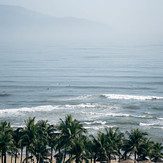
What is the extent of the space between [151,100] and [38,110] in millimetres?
32892

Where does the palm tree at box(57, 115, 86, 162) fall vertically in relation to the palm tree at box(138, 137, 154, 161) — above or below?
above

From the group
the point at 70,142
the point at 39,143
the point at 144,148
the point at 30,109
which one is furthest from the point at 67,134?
the point at 30,109

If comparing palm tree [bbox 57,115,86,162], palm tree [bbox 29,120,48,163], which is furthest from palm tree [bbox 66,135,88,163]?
palm tree [bbox 29,120,48,163]

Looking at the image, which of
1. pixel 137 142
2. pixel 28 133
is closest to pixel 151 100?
pixel 137 142

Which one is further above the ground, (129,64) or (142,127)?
(129,64)

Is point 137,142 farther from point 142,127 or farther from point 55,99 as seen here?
point 55,99

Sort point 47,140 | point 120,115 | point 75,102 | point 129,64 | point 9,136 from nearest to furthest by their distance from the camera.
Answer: point 9,136 < point 47,140 < point 120,115 < point 75,102 < point 129,64

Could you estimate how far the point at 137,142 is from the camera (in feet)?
149

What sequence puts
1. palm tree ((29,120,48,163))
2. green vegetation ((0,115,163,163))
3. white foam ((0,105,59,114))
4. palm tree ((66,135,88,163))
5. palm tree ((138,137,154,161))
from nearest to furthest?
palm tree ((66,135,88,163))
green vegetation ((0,115,163,163))
palm tree ((29,120,48,163))
palm tree ((138,137,154,161))
white foam ((0,105,59,114))

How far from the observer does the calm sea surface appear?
79.4 metres

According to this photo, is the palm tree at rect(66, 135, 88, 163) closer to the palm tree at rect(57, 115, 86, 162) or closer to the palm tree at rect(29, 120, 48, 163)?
the palm tree at rect(57, 115, 86, 162)

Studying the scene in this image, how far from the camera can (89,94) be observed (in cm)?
10381

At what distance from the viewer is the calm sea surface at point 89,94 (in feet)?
260

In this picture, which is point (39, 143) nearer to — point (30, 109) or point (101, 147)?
point (101, 147)
